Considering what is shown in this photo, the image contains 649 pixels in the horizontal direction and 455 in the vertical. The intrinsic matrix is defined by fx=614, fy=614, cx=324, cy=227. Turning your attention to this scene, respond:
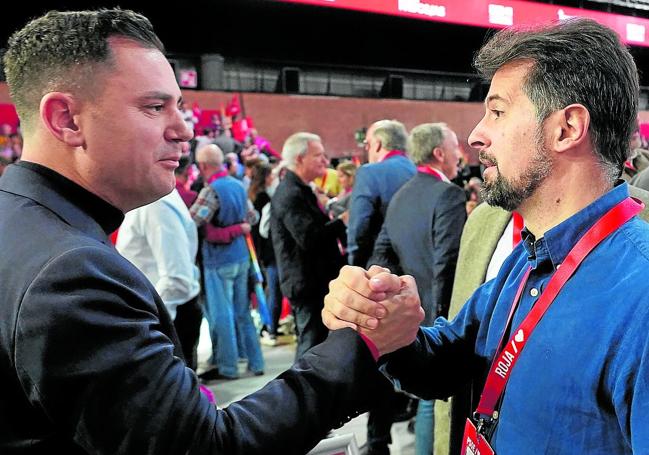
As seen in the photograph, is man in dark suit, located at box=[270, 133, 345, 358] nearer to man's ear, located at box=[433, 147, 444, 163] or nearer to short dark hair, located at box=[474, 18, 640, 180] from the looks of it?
man's ear, located at box=[433, 147, 444, 163]

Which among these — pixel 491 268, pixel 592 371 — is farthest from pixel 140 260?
pixel 592 371

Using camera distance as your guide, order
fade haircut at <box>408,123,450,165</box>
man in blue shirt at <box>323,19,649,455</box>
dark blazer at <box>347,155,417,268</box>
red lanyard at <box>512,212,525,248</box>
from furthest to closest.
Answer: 1. dark blazer at <box>347,155,417,268</box>
2. fade haircut at <box>408,123,450,165</box>
3. red lanyard at <box>512,212,525,248</box>
4. man in blue shirt at <box>323,19,649,455</box>

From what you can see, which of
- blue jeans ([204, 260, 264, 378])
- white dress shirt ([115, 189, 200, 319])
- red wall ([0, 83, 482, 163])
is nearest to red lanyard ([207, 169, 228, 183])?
blue jeans ([204, 260, 264, 378])

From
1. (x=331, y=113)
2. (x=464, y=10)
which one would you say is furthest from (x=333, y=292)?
(x=331, y=113)

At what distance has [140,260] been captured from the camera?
2.95 m

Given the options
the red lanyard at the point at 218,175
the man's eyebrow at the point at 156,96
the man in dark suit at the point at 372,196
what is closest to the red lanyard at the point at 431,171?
the man in dark suit at the point at 372,196

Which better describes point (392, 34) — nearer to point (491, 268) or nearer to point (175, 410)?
point (491, 268)

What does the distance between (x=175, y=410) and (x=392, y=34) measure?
45.6 feet

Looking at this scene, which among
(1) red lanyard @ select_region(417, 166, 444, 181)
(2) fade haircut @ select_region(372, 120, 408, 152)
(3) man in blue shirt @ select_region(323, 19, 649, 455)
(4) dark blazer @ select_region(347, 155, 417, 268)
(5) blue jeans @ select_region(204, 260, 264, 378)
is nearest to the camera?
(3) man in blue shirt @ select_region(323, 19, 649, 455)

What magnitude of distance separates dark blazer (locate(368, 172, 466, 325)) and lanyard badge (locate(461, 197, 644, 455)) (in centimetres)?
170

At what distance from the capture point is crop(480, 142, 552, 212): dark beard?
1.13 m

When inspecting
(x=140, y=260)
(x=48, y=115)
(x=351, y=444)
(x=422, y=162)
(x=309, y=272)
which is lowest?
(x=309, y=272)

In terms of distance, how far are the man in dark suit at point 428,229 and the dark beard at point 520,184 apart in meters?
1.63

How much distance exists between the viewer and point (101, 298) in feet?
2.77
